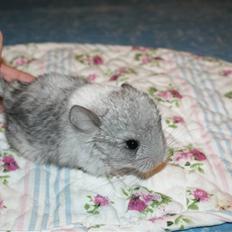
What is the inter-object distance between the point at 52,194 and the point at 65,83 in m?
0.55

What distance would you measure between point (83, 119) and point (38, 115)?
29 centimetres

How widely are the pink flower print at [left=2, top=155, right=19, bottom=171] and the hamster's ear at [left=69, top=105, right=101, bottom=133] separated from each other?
0.39 metres

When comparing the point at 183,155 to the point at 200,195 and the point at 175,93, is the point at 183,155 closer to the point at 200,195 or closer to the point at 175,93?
the point at 200,195

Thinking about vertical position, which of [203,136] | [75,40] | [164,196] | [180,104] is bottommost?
[164,196]

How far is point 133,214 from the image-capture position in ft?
6.25

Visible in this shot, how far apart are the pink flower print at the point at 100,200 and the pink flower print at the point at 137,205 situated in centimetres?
10

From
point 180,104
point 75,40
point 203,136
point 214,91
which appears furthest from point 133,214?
point 75,40

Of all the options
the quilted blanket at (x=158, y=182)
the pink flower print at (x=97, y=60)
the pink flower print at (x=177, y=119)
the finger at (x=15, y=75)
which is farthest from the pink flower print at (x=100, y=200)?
the pink flower print at (x=97, y=60)

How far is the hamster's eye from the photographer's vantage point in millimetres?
1896

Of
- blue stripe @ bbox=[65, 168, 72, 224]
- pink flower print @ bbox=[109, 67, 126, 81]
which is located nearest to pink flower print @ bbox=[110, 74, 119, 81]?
pink flower print @ bbox=[109, 67, 126, 81]

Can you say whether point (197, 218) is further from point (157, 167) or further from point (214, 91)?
point (214, 91)

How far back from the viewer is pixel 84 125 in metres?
1.95

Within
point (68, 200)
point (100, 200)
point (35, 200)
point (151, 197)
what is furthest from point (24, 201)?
point (151, 197)

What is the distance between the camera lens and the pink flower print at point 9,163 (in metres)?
2.14
